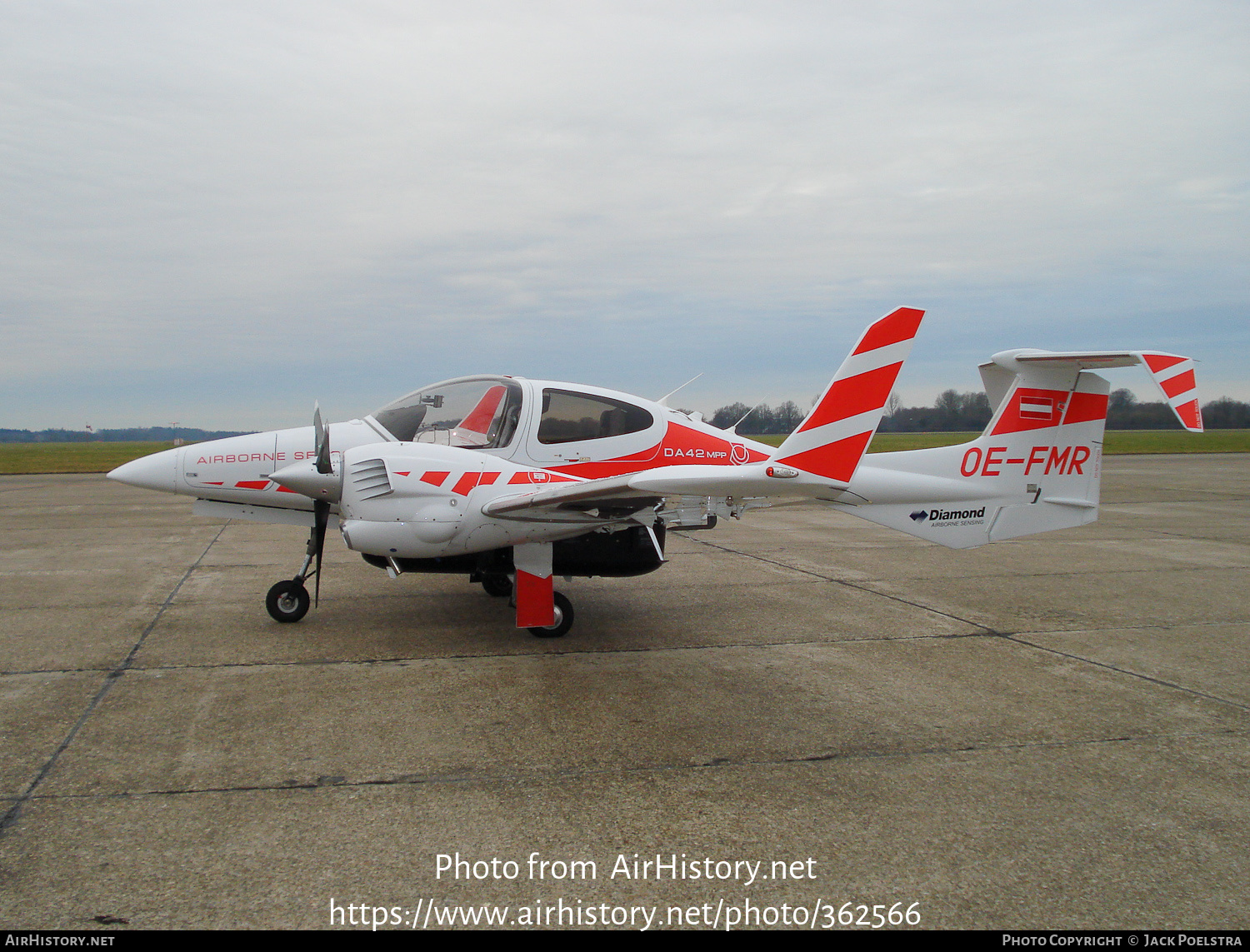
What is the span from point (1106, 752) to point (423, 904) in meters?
4.10

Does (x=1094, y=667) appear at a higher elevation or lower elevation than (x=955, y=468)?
lower

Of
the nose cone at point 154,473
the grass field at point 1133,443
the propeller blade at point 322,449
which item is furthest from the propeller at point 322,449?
the grass field at point 1133,443

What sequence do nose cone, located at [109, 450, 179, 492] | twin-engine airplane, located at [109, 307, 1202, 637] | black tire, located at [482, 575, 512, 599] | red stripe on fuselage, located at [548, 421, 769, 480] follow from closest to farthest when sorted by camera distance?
twin-engine airplane, located at [109, 307, 1202, 637], nose cone, located at [109, 450, 179, 492], red stripe on fuselage, located at [548, 421, 769, 480], black tire, located at [482, 575, 512, 599]

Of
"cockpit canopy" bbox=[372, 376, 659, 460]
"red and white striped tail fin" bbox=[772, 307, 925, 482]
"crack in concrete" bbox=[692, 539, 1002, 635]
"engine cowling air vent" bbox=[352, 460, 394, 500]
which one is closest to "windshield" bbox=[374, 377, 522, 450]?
"cockpit canopy" bbox=[372, 376, 659, 460]

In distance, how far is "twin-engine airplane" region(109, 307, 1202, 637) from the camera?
623 cm

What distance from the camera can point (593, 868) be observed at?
3436 millimetres

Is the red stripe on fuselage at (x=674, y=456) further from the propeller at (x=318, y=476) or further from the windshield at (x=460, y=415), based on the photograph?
the propeller at (x=318, y=476)

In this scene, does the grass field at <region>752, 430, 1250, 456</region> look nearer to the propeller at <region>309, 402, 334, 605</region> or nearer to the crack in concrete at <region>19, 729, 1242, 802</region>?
the propeller at <region>309, 402, 334, 605</region>

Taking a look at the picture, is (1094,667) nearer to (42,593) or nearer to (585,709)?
(585,709)

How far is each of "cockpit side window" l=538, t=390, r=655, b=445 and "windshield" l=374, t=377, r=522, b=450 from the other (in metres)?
0.31

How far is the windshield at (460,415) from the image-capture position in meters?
7.52

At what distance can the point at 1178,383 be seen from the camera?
22.4 ft

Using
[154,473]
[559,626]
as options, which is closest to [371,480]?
[559,626]

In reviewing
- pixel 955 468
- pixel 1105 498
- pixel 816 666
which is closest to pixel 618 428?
pixel 816 666
